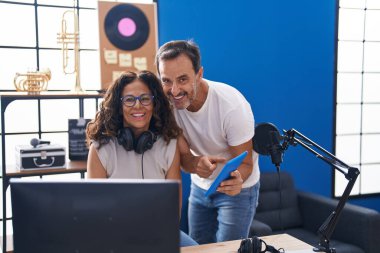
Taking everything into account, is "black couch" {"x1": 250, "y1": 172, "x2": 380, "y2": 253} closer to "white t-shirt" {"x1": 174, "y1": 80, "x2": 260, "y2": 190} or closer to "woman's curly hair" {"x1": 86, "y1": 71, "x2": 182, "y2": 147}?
Answer: "white t-shirt" {"x1": 174, "y1": 80, "x2": 260, "y2": 190}

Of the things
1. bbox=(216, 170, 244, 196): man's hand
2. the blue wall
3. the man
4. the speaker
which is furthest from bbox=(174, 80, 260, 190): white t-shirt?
the blue wall

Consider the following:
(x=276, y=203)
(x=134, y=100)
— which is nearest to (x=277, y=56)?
(x=276, y=203)

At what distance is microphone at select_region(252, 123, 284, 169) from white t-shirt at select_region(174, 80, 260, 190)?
1.61 ft

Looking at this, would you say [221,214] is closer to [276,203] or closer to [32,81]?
[32,81]

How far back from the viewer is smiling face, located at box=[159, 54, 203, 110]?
1886mm

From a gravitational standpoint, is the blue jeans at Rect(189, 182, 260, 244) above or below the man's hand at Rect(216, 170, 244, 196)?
below

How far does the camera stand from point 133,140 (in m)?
1.88

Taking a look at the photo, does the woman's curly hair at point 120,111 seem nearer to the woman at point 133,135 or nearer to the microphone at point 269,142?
the woman at point 133,135

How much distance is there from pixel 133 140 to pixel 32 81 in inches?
43.3

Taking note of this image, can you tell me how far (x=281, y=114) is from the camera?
398 cm

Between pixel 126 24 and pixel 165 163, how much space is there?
1.24 metres

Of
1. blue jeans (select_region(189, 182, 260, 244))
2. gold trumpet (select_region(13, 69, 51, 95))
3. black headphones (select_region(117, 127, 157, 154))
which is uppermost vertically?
gold trumpet (select_region(13, 69, 51, 95))

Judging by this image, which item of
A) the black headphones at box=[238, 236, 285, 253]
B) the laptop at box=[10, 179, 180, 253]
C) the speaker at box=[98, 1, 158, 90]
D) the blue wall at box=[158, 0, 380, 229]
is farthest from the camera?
the blue wall at box=[158, 0, 380, 229]

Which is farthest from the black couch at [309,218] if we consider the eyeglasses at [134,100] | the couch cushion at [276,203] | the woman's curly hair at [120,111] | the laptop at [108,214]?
the laptop at [108,214]
